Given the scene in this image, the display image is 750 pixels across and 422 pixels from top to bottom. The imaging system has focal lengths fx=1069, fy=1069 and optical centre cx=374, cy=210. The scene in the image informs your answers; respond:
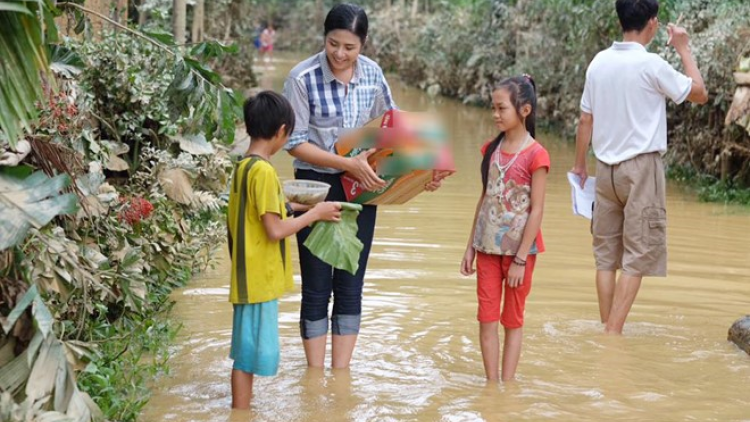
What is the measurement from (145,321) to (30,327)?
199 centimetres

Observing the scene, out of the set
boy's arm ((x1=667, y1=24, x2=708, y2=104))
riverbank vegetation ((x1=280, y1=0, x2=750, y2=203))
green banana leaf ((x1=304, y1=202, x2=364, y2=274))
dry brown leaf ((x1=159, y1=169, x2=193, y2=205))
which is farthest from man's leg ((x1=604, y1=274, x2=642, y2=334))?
riverbank vegetation ((x1=280, y1=0, x2=750, y2=203))

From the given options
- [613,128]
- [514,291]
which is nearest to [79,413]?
[514,291]

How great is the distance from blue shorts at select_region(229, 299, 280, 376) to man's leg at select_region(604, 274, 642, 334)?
7.53 ft

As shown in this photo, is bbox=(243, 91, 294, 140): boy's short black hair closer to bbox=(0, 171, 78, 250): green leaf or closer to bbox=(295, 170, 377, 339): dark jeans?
bbox=(295, 170, 377, 339): dark jeans

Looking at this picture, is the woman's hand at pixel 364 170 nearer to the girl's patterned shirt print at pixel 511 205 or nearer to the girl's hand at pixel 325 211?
the girl's hand at pixel 325 211

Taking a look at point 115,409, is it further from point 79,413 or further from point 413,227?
point 413,227

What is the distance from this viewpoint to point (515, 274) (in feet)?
16.1

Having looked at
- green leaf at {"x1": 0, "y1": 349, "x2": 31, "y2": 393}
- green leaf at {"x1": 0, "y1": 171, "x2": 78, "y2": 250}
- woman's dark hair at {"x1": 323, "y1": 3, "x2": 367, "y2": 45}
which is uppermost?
woman's dark hair at {"x1": 323, "y1": 3, "x2": 367, "y2": 45}

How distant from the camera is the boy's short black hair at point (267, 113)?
4.46m

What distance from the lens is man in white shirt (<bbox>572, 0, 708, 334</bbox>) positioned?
583 cm

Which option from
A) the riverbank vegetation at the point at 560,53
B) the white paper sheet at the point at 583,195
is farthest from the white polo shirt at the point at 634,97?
the riverbank vegetation at the point at 560,53

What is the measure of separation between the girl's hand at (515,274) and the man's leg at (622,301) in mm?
1200

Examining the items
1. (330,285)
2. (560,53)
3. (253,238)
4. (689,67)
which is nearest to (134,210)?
(330,285)

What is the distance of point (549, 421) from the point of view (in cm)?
463
